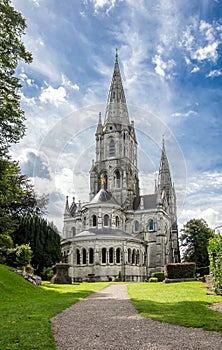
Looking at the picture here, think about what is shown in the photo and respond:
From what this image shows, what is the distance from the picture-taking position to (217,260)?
1727cm

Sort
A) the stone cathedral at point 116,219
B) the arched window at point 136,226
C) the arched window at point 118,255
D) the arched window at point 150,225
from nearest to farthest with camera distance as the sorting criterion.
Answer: the stone cathedral at point 116,219 < the arched window at point 118,255 < the arched window at point 150,225 < the arched window at point 136,226

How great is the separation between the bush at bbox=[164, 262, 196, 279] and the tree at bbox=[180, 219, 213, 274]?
30.5 metres

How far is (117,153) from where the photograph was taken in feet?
234

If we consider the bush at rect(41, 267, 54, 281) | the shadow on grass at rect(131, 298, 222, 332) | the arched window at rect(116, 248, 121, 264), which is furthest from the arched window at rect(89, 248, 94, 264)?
the shadow on grass at rect(131, 298, 222, 332)

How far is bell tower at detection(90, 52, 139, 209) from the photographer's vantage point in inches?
2721

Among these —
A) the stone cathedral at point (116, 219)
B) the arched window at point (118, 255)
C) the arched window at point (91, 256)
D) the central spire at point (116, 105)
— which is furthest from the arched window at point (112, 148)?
the arched window at point (91, 256)

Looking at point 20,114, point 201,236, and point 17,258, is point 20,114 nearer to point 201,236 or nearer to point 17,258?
point 17,258

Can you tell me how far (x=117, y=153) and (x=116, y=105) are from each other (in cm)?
1199

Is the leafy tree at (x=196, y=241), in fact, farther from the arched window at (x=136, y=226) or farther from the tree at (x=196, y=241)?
the arched window at (x=136, y=226)

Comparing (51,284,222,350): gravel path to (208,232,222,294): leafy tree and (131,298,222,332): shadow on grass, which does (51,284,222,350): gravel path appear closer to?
(131,298,222,332): shadow on grass

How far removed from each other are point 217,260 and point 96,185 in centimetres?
5486

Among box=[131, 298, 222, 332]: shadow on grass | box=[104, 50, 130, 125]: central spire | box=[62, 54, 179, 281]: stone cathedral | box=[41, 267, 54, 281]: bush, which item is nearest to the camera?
box=[131, 298, 222, 332]: shadow on grass

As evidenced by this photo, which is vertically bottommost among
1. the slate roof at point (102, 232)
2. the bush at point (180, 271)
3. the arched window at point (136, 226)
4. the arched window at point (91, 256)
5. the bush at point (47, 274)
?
the bush at point (47, 274)

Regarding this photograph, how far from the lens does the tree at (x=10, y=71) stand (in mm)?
20469
